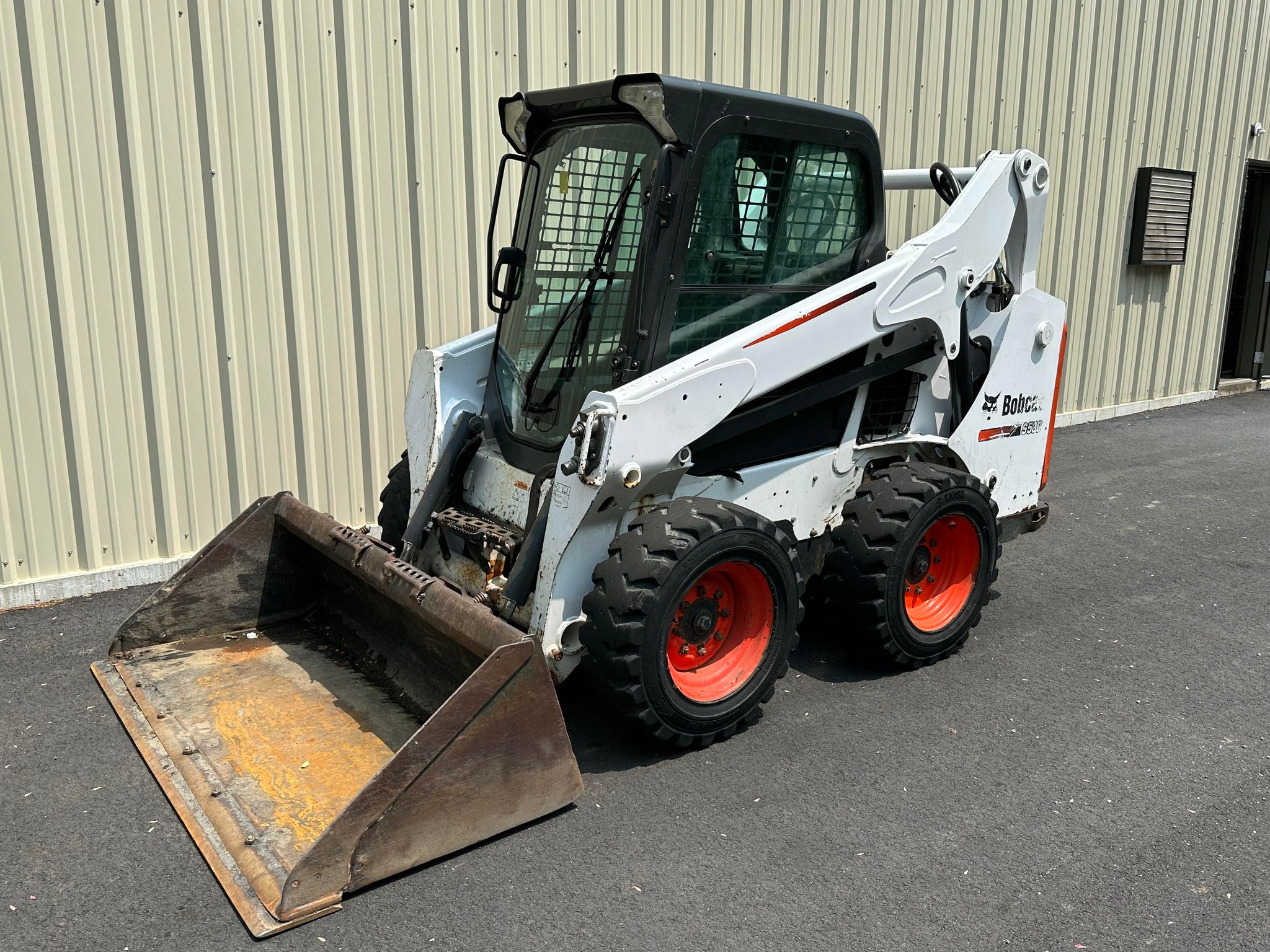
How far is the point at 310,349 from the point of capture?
19.9 feet

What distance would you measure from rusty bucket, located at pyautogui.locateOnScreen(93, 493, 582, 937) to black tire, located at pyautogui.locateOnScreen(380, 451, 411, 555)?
1.26ft

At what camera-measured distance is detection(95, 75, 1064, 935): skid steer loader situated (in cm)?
330

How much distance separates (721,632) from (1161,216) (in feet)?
→ 29.6

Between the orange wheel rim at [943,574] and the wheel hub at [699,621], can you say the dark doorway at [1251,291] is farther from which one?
the wheel hub at [699,621]

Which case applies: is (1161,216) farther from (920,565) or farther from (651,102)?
(651,102)

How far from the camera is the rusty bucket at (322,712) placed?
9.84 feet

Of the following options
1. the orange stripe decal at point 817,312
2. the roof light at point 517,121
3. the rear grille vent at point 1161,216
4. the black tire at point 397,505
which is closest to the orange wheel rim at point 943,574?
the orange stripe decal at point 817,312

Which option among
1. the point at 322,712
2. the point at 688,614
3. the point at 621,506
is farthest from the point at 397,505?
the point at 688,614

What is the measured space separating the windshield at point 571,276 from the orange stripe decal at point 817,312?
1.78 feet

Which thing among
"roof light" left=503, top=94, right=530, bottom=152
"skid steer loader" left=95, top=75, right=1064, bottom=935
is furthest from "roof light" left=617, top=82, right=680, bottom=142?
"roof light" left=503, top=94, right=530, bottom=152

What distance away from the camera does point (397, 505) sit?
191 inches

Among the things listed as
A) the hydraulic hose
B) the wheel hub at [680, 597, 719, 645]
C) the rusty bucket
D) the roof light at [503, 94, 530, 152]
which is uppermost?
the roof light at [503, 94, 530, 152]

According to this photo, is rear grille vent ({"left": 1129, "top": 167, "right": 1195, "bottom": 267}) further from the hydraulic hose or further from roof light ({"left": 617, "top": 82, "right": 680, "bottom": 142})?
the hydraulic hose

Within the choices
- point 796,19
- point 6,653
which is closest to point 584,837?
point 6,653
